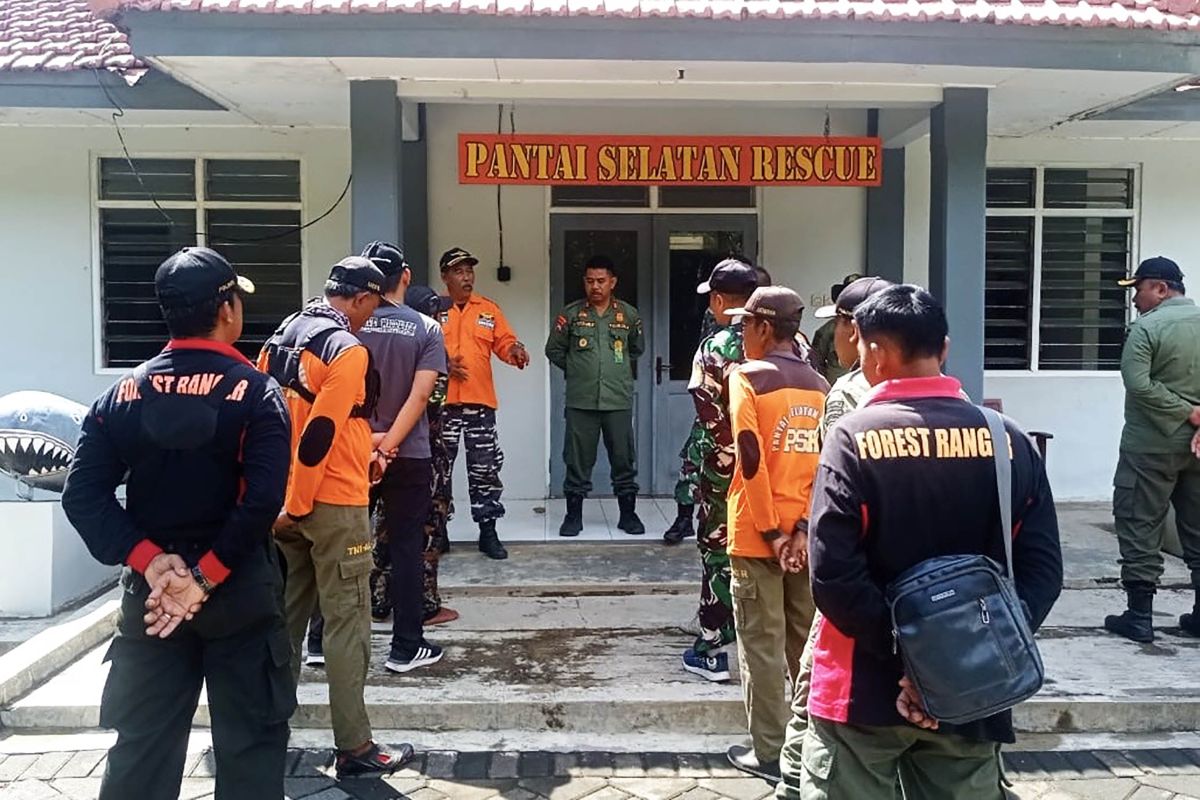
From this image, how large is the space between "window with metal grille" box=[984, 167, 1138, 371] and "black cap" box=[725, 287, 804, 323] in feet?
16.9

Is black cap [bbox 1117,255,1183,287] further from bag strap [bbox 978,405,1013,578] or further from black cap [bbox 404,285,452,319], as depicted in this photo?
black cap [bbox 404,285,452,319]

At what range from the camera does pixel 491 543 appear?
6188mm

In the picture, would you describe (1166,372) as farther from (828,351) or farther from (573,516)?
(573,516)

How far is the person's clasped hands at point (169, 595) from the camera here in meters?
2.52

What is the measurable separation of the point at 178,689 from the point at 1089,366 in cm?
759

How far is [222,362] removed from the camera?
265cm

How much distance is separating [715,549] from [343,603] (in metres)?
1.45

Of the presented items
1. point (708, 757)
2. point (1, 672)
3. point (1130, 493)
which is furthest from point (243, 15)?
point (1130, 493)

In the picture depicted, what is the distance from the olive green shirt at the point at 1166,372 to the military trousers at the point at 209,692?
4.15m

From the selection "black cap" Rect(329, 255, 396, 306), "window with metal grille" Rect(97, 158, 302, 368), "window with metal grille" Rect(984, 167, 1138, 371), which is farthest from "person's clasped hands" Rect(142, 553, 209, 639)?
"window with metal grille" Rect(984, 167, 1138, 371)

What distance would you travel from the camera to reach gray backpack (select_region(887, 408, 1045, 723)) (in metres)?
2.04

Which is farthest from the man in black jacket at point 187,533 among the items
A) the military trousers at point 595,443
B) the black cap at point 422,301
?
the military trousers at point 595,443

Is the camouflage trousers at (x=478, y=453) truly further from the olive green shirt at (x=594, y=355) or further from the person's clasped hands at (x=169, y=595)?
the person's clasped hands at (x=169, y=595)

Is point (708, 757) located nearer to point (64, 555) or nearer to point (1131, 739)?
point (1131, 739)
